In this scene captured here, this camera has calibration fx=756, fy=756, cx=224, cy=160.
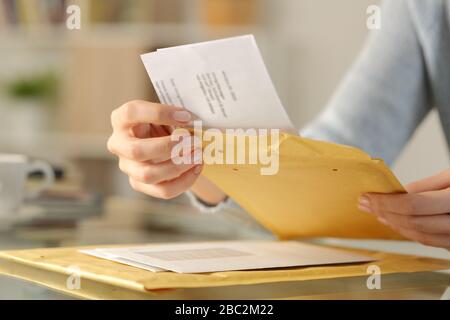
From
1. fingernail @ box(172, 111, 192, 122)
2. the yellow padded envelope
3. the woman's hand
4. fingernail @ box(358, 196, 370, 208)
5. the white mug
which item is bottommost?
the woman's hand

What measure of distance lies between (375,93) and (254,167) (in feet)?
2.09

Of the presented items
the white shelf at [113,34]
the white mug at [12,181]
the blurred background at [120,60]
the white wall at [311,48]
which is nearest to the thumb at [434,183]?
the white mug at [12,181]

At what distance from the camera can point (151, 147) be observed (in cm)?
78

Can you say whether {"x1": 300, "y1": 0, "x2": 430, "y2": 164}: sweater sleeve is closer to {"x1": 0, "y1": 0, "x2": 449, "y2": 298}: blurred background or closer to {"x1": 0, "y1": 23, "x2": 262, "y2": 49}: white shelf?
{"x1": 0, "y1": 0, "x2": 449, "y2": 298}: blurred background

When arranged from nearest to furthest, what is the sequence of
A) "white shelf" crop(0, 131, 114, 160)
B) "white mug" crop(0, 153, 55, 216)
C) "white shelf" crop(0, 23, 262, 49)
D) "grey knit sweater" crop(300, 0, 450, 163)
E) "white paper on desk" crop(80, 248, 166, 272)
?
1. "white paper on desk" crop(80, 248, 166, 272)
2. "white mug" crop(0, 153, 55, 216)
3. "grey knit sweater" crop(300, 0, 450, 163)
4. "white shelf" crop(0, 23, 262, 49)
5. "white shelf" crop(0, 131, 114, 160)

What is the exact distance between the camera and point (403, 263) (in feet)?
2.51

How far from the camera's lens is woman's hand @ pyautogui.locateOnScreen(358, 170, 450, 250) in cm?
Result: 73

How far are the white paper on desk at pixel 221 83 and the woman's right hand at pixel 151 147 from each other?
0.07ft

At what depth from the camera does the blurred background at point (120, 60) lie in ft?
9.55

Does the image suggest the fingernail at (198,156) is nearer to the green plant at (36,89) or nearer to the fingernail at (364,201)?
the fingernail at (364,201)

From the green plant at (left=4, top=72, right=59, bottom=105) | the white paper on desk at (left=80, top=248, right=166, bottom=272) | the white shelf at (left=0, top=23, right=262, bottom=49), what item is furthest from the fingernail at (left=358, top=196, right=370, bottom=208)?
the green plant at (left=4, top=72, right=59, bottom=105)

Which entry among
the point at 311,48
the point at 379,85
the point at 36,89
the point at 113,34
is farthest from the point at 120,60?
the point at 379,85

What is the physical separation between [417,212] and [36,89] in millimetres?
2723

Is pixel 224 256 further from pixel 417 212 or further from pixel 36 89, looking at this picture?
pixel 36 89
